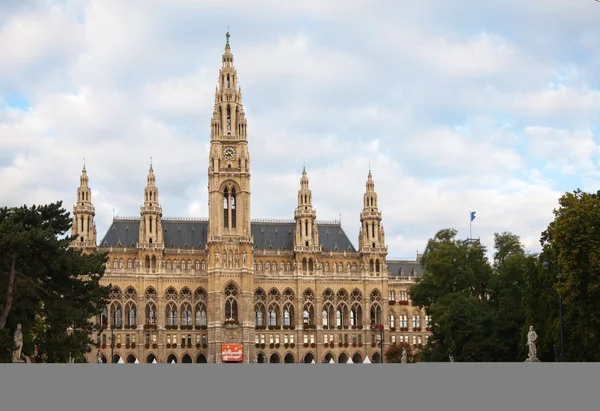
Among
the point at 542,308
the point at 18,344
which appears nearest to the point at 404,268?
the point at 542,308

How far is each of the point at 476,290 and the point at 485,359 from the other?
1316 cm

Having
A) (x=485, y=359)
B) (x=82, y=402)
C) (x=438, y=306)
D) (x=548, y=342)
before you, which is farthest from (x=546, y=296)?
(x=82, y=402)

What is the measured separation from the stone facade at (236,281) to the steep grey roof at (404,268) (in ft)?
17.1

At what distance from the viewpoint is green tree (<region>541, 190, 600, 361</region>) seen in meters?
68.8

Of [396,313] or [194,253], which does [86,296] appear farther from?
[396,313]

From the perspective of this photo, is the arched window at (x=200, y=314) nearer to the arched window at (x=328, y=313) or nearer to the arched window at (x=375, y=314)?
the arched window at (x=328, y=313)

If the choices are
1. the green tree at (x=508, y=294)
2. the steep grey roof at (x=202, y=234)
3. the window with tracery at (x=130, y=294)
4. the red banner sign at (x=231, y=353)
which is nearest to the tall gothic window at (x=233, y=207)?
the steep grey roof at (x=202, y=234)

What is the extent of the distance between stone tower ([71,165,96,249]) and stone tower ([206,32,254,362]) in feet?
58.5

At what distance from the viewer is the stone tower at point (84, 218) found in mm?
148000

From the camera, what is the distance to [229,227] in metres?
150

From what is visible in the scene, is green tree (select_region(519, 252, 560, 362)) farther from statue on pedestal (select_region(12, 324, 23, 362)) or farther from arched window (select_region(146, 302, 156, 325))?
arched window (select_region(146, 302, 156, 325))

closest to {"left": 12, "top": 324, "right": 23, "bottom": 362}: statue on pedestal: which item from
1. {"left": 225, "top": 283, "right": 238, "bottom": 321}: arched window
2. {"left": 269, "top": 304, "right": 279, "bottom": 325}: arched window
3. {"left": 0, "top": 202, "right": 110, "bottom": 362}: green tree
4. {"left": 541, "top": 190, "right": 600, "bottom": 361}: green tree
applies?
{"left": 0, "top": 202, "right": 110, "bottom": 362}: green tree

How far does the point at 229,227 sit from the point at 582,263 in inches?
3416

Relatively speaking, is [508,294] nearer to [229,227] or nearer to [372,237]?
[372,237]
